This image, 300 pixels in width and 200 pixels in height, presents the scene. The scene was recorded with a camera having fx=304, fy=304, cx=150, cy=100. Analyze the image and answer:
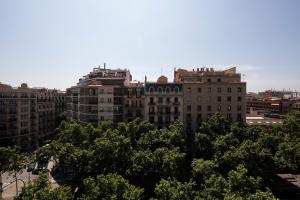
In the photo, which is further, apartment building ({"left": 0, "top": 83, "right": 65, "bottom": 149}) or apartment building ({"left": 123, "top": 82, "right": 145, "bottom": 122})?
apartment building ({"left": 0, "top": 83, "right": 65, "bottom": 149})

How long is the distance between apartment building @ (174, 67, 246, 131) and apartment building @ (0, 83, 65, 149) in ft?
154

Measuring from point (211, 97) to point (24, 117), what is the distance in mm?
53743

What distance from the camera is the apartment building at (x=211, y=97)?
7200 centimetres

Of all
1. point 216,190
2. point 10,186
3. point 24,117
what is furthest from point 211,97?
point 24,117

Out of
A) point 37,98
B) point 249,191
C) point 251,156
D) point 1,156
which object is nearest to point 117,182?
point 249,191

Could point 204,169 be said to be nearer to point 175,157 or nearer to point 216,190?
point 175,157

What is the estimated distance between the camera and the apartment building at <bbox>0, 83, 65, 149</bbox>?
3243 inches

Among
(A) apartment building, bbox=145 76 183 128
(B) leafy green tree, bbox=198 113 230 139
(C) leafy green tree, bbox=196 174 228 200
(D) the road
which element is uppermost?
(A) apartment building, bbox=145 76 183 128

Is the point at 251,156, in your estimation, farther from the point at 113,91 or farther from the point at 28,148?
the point at 28,148

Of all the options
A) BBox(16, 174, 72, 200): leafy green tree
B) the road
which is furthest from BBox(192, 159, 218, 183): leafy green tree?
the road

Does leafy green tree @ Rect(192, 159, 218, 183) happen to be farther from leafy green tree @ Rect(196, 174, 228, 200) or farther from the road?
the road

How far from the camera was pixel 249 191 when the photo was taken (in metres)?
33.2

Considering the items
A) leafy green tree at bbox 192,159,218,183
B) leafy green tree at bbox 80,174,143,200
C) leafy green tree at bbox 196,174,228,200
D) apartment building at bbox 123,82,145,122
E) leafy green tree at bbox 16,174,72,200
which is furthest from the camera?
apartment building at bbox 123,82,145,122

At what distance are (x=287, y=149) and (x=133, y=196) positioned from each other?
3272 cm
